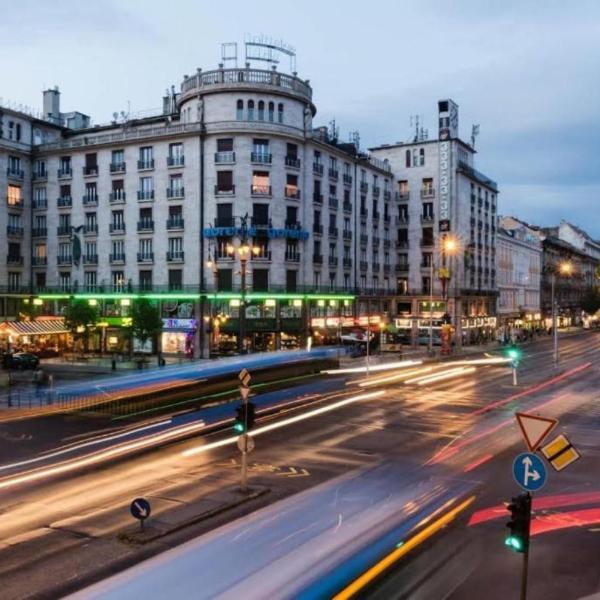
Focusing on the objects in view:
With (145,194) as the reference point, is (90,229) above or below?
below

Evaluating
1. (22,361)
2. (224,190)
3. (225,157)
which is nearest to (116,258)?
(224,190)

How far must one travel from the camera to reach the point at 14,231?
62.2 metres

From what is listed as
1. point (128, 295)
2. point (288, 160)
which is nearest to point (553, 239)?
point (288, 160)

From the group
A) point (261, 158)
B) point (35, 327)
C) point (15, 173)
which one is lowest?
point (35, 327)

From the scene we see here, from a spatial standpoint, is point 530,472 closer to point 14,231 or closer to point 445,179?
point 14,231

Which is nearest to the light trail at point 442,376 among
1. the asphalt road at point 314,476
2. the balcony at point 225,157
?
the asphalt road at point 314,476

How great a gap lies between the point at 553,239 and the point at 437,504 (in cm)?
10795

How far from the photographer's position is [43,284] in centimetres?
6328

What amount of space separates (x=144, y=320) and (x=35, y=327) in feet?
36.3

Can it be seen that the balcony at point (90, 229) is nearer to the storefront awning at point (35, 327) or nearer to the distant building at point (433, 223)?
the storefront awning at point (35, 327)

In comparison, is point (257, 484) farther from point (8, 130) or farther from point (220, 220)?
point (8, 130)

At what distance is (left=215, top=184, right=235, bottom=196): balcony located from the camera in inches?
2143

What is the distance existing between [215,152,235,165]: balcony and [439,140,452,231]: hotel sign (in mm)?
28432

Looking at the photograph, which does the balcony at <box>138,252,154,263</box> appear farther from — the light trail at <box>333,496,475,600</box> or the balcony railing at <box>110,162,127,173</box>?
the light trail at <box>333,496,475,600</box>
